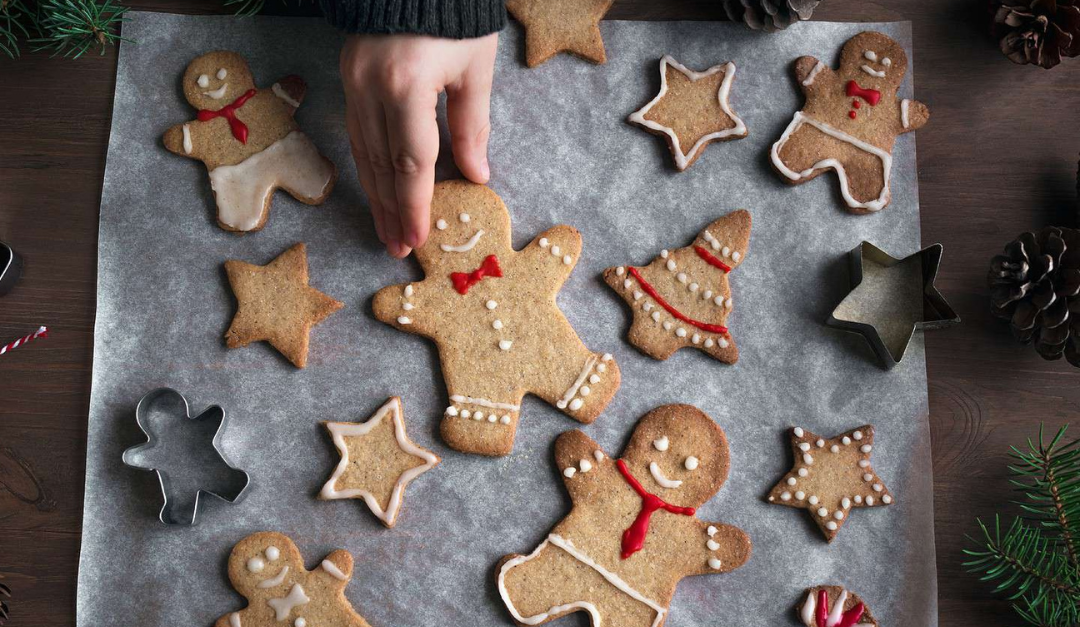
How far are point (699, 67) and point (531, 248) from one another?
47 cm

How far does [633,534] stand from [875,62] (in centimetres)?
97

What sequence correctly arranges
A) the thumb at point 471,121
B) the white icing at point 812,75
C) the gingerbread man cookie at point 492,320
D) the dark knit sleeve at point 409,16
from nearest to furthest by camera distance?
the dark knit sleeve at point 409,16 → the thumb at point 471,121 → the gingerbread man cookie at point 492,320 → the white icing at point 812,75

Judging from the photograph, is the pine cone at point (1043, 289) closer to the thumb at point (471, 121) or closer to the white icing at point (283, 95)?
the thumb at point (471, 121)

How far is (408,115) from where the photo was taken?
1180 mm

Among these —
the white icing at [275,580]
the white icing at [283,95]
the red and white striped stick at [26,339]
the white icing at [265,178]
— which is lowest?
the white icing at [275,580]

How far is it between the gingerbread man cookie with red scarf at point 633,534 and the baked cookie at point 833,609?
5.2 inches

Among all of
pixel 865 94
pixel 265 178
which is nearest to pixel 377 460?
pixel 265 178

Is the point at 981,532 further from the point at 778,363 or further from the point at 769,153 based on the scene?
the point at 769,153

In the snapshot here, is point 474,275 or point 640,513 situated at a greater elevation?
point 474,275

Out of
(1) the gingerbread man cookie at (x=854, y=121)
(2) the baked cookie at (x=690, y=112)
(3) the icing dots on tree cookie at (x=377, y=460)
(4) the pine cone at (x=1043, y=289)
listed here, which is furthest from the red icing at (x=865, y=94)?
(3) the icing dots on tree cookie at (x=377, y=460)

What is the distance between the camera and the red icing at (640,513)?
136cm

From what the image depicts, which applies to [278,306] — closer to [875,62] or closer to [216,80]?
[216,80]

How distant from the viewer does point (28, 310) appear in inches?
55.9

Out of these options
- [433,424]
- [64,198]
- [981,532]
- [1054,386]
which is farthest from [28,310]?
[1054,386]
